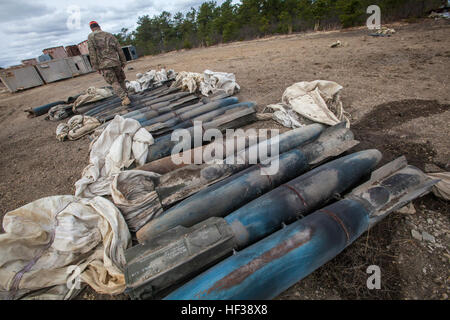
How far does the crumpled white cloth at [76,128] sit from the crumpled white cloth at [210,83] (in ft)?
8.72

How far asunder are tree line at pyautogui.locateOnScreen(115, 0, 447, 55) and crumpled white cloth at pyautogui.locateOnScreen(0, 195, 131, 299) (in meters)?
19.2

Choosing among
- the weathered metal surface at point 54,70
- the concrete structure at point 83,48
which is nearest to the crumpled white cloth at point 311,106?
the weathered metal surface at point 54,70

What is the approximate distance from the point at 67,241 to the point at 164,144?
166 cm

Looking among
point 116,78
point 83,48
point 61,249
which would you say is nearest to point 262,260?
point 61,249

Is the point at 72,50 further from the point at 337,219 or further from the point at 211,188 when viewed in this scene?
the point at 337,219

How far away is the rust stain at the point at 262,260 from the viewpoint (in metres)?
1.17

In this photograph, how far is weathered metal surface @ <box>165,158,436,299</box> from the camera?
3.88 ft

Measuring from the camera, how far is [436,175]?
1871 millimetres

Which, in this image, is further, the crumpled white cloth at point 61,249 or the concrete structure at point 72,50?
the concrete structure at point 72,50

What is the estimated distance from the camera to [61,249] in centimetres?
168

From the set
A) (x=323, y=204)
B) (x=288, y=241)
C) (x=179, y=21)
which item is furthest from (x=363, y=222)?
(x=179, y=21)
